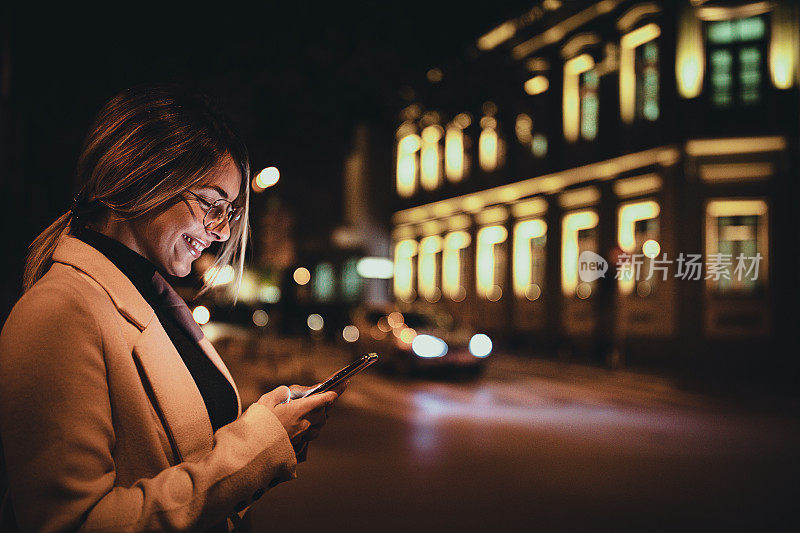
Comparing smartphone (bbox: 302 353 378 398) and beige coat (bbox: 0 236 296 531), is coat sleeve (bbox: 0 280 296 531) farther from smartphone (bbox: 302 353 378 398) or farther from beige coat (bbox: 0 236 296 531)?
smartphone (bbox: 302 353 378 398)

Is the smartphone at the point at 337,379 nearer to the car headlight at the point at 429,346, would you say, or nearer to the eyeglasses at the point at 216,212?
the eyeglasses at the point at 216,212

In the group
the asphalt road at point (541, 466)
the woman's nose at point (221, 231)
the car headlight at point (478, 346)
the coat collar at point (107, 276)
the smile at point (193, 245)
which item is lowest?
the asphalt road at point (541, 466)

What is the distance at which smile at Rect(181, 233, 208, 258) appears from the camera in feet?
5.65

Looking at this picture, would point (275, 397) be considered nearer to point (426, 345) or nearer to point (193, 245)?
point (193, 245)

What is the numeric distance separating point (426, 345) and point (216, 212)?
46.3 feet

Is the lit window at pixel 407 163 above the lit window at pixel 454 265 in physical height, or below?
above

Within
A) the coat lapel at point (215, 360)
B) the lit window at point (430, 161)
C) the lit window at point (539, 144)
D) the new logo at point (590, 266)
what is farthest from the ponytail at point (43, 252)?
the lit window at point (430, 161)

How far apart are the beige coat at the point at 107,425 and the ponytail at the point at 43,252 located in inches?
8.0

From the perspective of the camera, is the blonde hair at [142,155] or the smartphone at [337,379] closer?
the blonde hair at [142,155]

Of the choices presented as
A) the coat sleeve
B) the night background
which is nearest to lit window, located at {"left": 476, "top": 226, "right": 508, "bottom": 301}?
the night background

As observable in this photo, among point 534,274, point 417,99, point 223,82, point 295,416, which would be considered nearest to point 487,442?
point 417,99

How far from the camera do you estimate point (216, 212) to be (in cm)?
175

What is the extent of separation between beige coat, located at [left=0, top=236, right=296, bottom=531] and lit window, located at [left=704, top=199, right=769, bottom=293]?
1911 cm

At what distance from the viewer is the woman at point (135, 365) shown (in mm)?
1263
